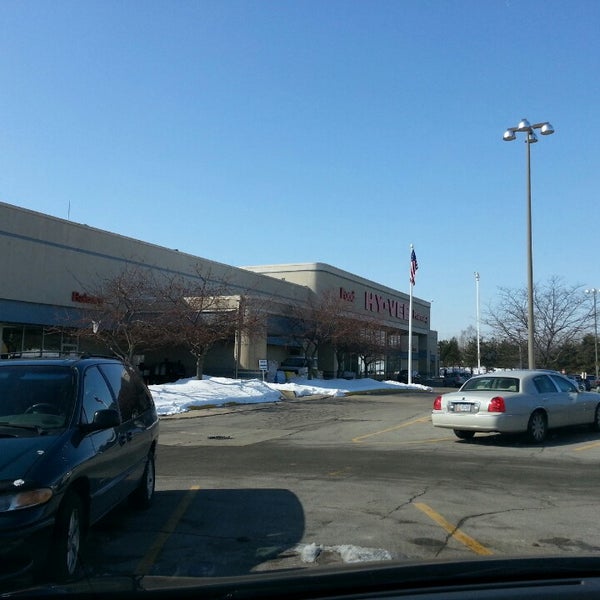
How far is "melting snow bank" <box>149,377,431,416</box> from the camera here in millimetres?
23797

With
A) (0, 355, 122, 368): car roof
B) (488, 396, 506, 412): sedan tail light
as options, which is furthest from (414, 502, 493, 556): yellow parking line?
(488, 396, 506, 412): sedan tail light

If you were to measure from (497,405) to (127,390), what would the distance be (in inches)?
316

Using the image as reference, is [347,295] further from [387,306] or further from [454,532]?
[454,532]

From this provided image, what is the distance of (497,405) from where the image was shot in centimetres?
1288

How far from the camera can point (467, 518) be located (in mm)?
7074

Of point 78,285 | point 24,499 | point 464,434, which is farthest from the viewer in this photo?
point 78,285

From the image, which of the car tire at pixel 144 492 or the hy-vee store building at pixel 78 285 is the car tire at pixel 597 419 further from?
the hy-vee store building at pixel 78 285

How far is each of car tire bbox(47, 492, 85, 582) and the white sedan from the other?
9442 mm

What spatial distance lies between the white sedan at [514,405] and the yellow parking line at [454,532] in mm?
5699

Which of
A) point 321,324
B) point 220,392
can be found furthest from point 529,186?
point 321,324

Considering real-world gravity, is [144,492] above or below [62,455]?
below

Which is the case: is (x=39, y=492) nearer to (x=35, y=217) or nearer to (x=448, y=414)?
(x=448, y=414)

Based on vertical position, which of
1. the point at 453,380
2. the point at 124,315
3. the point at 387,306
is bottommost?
the point at 453,380

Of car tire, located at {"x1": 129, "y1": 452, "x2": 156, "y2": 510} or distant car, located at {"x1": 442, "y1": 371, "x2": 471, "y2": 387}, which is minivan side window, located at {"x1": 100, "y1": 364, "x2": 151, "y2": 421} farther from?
distant car, located at {"x1": 442, "y1": 371, "x2": 471, "y2": 387}
